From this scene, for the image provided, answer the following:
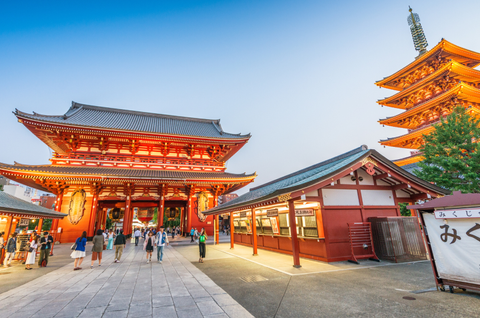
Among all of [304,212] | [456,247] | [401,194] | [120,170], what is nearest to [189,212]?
[120,170]

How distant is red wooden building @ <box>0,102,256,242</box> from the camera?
61.9ft

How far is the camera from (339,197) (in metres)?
10.4

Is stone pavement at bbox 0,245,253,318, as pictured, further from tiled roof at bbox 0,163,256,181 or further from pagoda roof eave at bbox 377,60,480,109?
pagoda roof eave at bbox 377,60,480,109

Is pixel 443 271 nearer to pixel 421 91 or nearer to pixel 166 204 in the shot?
pixel 166 204

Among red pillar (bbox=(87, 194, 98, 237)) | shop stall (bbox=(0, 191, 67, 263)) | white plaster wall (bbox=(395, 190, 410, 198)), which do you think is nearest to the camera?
shop stall (bbox=(0, 191, 67, 263))

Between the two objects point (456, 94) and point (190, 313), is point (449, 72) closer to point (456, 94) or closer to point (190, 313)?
point (456, 94)

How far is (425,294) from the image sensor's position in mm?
5355

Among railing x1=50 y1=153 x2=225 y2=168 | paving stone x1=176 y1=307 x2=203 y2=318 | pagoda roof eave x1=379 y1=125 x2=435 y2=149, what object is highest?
pagoda roof eave x1=379 y1=125 x2=435 y2=149

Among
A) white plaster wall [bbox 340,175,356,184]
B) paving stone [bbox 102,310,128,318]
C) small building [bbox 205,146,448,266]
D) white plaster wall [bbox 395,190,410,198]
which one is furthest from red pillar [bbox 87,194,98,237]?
white plaster wall [bbox 395,190,410,198]

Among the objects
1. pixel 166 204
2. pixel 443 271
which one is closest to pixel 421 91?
pixel 443 271

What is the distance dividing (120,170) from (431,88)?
33.5 meters

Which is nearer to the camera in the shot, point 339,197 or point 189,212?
point 339,197

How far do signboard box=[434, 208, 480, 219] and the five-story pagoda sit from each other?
20.1m

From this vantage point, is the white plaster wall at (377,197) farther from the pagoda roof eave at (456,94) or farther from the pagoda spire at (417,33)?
the pagoda spire at (417,33)
